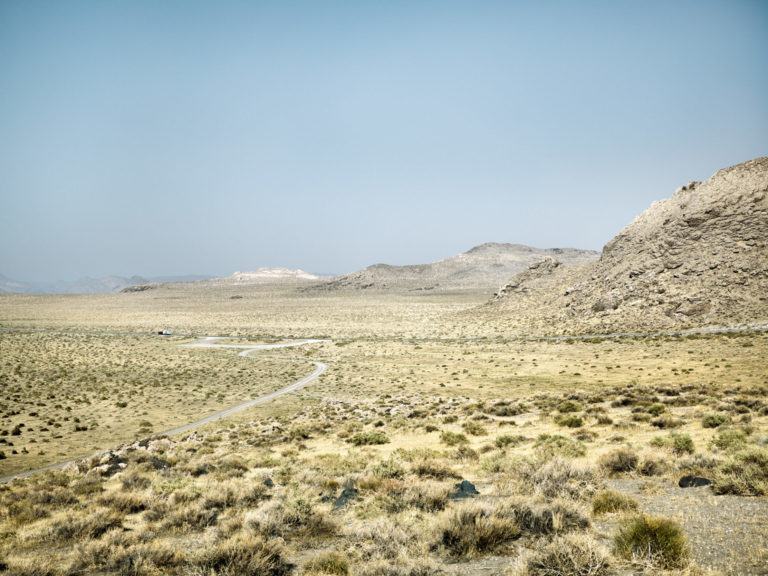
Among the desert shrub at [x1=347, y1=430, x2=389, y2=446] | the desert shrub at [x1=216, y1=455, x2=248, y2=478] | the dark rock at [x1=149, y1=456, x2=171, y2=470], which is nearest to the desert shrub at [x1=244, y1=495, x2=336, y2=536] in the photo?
the desert shrub at [x1=216, y1=455, x2=248, y2=478]

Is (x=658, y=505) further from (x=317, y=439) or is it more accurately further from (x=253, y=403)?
(x=253, y=403)

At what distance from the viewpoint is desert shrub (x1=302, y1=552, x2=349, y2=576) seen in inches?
248

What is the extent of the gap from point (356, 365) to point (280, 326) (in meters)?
43.1

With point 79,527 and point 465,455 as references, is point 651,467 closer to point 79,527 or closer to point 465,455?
point 465,455

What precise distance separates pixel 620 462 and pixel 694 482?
5.98 ft

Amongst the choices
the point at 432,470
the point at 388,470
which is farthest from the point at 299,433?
the point at 432,470

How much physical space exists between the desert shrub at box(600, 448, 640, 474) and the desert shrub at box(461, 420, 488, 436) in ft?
23.2

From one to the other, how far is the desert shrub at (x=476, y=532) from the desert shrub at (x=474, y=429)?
409 inches

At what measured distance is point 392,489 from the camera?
958 centimetres

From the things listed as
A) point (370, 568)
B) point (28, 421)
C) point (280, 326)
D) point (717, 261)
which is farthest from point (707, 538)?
point (280, 326)

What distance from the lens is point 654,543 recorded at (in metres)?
5.86

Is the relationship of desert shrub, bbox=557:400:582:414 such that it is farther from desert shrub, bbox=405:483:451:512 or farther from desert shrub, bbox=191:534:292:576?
desert shrub, bbox=191:534:292:576

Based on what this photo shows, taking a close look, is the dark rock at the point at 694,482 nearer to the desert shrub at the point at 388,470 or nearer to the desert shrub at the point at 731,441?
the desert shrub at the point at 731,441

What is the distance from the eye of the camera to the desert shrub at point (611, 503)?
774cm
